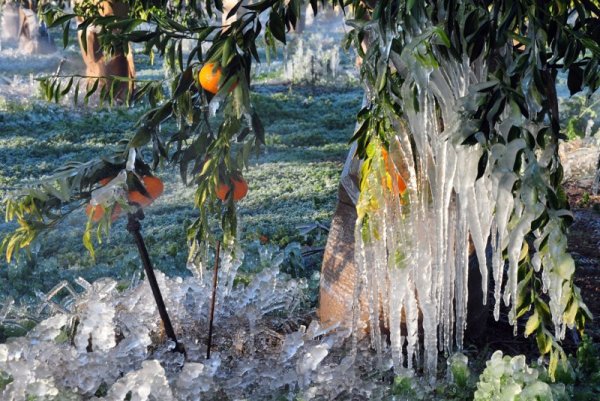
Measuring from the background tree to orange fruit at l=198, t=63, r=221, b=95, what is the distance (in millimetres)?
13

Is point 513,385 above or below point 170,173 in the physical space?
above

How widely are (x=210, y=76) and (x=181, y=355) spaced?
1190 millimetres

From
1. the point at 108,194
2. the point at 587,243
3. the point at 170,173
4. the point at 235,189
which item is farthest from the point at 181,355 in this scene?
the point at 170,173

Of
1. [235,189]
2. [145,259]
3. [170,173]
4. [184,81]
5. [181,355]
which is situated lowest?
[170,173]

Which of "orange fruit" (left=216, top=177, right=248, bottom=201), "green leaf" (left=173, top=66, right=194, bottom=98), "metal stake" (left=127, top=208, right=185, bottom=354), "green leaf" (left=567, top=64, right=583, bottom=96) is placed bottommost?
"metal stake" (left=127, top=208, right=185, bottom=354)

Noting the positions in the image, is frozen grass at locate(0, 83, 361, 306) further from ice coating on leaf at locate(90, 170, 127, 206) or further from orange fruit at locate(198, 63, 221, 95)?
orange fruit at locate(198, 63, 221, 95)

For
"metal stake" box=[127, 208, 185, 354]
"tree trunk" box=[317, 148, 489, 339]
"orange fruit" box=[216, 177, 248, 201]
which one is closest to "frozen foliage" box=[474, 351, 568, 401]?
"tree trunk" box=[317, 148, 489, 339]

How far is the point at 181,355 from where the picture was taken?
10.0ft

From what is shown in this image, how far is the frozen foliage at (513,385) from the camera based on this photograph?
252 centimetres

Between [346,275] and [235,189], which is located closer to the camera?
[235,189]

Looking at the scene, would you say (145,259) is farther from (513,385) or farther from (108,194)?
(513,385)

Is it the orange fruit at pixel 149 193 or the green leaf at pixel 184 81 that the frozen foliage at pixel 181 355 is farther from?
the green leaf at pixel 184 81

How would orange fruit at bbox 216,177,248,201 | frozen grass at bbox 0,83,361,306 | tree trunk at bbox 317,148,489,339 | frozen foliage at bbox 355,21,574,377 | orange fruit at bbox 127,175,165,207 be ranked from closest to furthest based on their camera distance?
frozen foliage at bbox 355,21,574,377 < orange fruit at bbox 127,175,165,207 < orange fruit at bbox 216,177,248,201 < tree trunk at bbox 317,148,489,339 < frozen grass at bbox 0,83,361,306

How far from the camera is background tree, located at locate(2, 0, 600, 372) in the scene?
192cm
